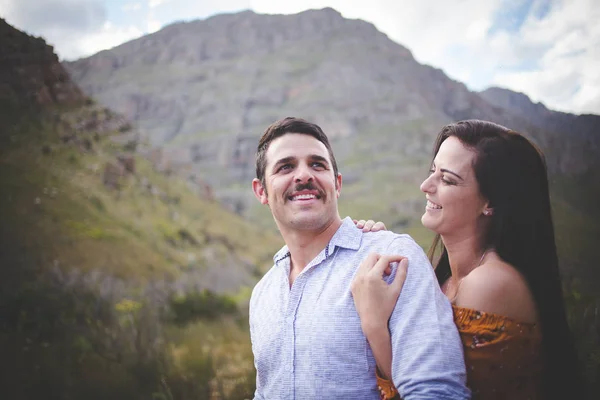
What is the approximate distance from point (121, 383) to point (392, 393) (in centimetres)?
417

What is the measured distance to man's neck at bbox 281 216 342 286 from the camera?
2293 mm

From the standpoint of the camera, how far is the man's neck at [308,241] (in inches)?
90.3

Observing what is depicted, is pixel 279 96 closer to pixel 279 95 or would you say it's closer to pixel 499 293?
pixel 279 95

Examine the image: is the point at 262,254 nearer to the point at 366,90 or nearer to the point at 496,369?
the point at 496,369

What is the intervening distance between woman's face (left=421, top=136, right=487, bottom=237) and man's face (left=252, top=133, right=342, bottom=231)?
58cm

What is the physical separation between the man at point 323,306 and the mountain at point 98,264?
8.23 feet

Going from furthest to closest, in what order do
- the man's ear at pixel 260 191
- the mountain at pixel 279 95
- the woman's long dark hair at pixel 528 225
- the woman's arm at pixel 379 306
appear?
1. the mountain at pixel 279 95
2. the man's ear at pixel 260 191
3. the woman's long dark hair at pixel 528 225
4. the woman's arm at pixel 379 306

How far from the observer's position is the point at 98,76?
121m

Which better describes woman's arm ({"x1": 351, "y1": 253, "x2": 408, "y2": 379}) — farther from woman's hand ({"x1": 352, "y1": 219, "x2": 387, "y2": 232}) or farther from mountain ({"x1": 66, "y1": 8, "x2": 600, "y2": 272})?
mountain ({"x1": 66, "y1": 8, "x2": 600, "y2": 272})

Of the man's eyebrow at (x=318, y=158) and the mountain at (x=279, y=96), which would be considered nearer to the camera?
the man's eyebrow at (x=318, y=158)

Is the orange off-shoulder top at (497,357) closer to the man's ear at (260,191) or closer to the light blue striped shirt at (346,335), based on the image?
the light blue striped shirt at (346,335)

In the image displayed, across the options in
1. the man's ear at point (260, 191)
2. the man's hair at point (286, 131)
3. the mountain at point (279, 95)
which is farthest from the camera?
the mountain at point (279, 95)

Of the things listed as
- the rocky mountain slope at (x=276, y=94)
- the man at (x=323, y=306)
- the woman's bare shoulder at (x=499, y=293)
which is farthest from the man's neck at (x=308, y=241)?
the rocky mountain slope at (x=276, y=94)

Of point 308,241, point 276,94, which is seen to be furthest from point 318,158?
point 276,94
